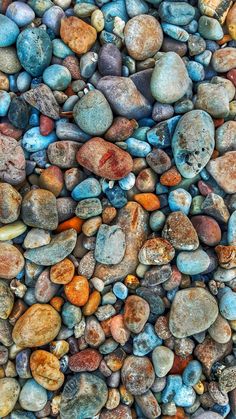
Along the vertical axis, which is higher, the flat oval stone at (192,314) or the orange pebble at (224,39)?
the orange pebble at (224,39)

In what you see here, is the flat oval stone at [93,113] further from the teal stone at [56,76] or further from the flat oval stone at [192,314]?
the flat oval stone at [192,314]

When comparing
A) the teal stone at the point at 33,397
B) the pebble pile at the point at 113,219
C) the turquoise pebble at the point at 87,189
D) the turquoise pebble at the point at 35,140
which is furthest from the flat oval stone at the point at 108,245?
the teal stone at the point at 33,397

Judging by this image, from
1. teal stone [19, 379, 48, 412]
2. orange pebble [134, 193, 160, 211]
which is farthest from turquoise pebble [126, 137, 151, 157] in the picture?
teal stone [19, 379, 48, 412]

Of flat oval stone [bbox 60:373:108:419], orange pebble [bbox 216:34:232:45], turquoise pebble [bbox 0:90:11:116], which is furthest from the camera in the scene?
orange pebble [bbox 216:34:232:45]

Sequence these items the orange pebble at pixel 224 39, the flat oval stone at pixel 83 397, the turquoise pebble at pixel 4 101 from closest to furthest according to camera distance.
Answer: the flat oval stone at pixel 83 397
the turquoise pebble at pixel 4 101
the orange pebble at pixel 224 39

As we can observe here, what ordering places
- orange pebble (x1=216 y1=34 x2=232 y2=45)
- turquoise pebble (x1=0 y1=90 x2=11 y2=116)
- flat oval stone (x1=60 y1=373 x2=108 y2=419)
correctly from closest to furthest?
flat oval stone (x1=60 y1=373 x2=108 y2=419) → turquoise pebble (x1=0 y1=90 x2=11 y2=116) → orange pebble (x1=216 y1=34 x2=232 y2=45)

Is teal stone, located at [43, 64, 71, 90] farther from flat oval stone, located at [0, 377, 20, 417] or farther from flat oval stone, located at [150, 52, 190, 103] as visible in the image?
flat oval stone, located at [0, 377, 20, 417]
